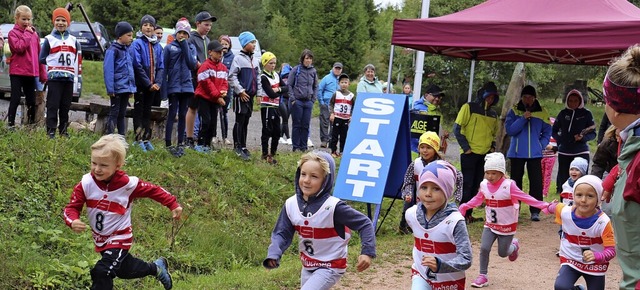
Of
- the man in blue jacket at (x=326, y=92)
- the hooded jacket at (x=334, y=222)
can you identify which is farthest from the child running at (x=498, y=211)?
the man in blue jacket at (x=326, y=92)

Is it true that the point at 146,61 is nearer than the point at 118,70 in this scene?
No

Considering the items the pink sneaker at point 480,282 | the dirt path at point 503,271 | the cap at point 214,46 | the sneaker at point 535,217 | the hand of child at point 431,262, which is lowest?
the sneaker at point 535,217

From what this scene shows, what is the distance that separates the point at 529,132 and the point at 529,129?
0.05 meters

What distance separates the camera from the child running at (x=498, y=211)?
862 cm

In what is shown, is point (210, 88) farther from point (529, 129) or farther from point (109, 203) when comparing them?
point (109, 203)

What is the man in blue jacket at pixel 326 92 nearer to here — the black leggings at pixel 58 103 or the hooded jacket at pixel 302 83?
the hooded jacket at pixel 302 83

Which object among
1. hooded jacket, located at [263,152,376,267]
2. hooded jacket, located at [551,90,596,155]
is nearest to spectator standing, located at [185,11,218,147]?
hooded jacket, located at [551,90,596,155]

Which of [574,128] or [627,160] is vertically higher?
[627,160]

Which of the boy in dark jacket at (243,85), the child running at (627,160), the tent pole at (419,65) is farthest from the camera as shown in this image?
the tent pole at (419,65)

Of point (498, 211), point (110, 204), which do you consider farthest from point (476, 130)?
point (110, 204)

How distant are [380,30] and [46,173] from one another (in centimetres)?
5091

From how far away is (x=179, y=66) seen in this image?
12.1 m

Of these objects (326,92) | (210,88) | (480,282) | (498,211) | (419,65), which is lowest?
(480,282)

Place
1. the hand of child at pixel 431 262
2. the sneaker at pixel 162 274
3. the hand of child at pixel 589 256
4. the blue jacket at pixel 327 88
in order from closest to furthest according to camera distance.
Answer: the hand of child at pixel 431 262 → the hand of child at pixel 589 256 → the sneaker at pixel 162 274 → the blue jacket at pixel 327 88
